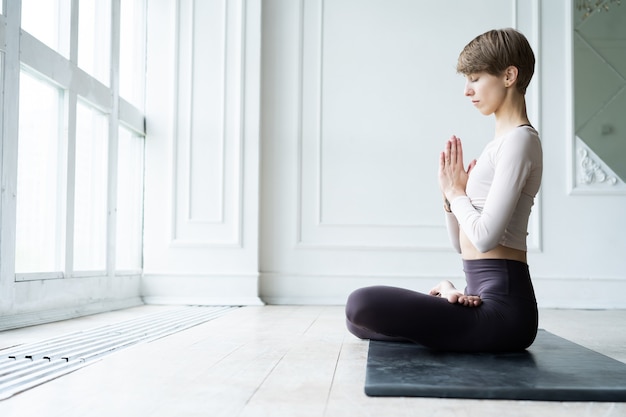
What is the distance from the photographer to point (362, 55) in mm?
4492

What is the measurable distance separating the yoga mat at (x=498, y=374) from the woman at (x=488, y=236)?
2.7 inches

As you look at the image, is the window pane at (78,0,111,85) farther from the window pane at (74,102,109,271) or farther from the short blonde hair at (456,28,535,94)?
the short blonde hair at (456,28,535,94)

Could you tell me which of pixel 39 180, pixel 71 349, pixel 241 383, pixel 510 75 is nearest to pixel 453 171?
pixel 510 75

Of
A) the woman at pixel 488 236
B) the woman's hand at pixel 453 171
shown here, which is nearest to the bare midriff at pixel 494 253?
the woman at pixel 488 236

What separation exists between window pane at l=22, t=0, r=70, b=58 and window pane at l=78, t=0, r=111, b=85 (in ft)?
0.60

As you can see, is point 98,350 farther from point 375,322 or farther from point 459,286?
point 459,286

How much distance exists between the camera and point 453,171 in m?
1.95

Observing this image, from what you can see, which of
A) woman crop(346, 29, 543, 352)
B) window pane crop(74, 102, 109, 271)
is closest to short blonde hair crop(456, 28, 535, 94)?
woman crop(346, 29, 543, 352)

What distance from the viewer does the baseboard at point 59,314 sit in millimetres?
2656

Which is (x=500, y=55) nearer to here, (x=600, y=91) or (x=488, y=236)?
(x=488, y=236)

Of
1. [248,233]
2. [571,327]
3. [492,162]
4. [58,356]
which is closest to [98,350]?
[58,356]

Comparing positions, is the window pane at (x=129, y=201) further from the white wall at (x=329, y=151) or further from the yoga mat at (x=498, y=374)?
the yoga mat at (x=498, y=374)

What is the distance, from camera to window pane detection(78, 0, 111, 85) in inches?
136

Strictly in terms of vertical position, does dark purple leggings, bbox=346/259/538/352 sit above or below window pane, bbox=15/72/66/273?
below
